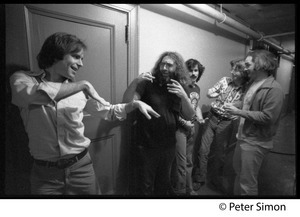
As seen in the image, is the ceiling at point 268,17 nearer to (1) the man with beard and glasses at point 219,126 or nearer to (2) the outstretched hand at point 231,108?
(1) the man with beard and glasses at point 219,126

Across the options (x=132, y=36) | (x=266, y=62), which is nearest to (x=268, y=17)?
(x=266, y=62)

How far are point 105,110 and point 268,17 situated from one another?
4.96 feet

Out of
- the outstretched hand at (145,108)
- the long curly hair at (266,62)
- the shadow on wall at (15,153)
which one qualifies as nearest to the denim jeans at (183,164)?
the outstretched hand at (145,108)

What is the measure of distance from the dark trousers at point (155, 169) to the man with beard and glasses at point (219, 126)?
32cm

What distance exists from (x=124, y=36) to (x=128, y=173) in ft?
3.32

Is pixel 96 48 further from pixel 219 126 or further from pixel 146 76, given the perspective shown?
pixel 219 126

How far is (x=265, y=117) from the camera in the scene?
1056 millimetres

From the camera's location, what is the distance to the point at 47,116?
0.83 m

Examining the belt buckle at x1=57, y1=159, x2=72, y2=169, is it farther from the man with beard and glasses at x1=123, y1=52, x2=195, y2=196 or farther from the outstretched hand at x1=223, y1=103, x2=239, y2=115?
the outstretched hand at x1=223, y1=103, x2=239, y2=115

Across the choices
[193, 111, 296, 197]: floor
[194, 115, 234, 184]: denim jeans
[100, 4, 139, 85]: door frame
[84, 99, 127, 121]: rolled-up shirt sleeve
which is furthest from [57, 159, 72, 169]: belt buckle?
[194, 115, 234, 184]: denim jeans

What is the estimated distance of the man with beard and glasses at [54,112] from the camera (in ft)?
2.65

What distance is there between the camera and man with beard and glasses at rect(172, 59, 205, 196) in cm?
123
